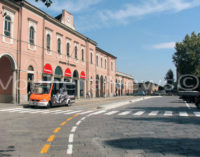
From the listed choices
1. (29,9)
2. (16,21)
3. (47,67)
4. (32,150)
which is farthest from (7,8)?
(32,150)

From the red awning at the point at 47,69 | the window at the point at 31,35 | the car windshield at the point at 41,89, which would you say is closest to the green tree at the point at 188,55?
the red awning at the point at 47,69

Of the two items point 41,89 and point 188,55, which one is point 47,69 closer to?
point 41,89

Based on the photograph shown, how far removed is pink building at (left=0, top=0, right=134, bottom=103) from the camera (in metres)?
24.9

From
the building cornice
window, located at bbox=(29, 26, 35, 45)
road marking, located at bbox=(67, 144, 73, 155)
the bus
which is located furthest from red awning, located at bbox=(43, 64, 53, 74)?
road marking, located at bbox=(67, 144, 73, 155)

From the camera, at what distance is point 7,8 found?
23.9 metres

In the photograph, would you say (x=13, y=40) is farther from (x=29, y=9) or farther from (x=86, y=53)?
(x=86, y=53)

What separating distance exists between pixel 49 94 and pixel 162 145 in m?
15.4

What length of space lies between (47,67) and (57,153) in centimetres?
2637

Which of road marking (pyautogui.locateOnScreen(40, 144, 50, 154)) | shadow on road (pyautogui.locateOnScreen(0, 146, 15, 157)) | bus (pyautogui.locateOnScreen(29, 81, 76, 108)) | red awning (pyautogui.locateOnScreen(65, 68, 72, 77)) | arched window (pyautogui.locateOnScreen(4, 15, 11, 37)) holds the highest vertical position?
arched window (pyautogui.locateOnScreen(4, 15, 11, 37))

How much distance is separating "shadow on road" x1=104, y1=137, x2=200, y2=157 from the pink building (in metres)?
18.7

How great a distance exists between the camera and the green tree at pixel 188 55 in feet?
178

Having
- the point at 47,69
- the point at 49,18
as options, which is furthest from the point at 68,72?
the point at 49,18

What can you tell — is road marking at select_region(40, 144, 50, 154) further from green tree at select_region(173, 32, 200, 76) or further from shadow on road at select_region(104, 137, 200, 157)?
green tree at select_region(173, 32, 200, 76)

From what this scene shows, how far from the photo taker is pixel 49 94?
2033cm
